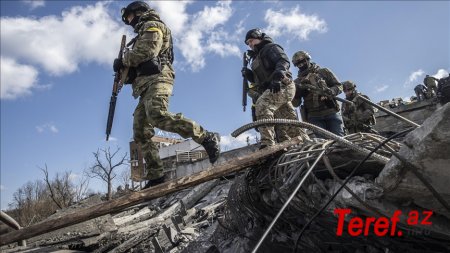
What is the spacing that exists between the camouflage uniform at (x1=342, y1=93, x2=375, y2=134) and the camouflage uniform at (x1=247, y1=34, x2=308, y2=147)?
2.78m

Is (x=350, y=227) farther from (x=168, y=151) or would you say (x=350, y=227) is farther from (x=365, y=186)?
(x=168, y=151)

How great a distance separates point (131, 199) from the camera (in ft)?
6.44

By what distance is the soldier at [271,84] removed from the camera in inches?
144

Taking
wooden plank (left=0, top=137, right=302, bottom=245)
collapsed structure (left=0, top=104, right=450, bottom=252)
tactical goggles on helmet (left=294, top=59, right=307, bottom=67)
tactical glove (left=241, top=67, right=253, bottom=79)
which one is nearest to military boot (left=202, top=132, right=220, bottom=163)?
collapsed structure (left=0, top=104, right=450, bottom=252)

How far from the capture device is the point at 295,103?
17.7ft

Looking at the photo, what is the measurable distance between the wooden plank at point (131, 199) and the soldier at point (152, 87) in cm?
86

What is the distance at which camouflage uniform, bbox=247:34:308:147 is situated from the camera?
371 centimetres

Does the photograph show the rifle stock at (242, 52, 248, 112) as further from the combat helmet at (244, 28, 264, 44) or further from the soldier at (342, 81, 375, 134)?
the soldier at (342, 81, 375, 134)

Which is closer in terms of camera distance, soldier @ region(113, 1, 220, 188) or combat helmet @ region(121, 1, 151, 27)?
soldier @ region(113, 1, 220, 188)

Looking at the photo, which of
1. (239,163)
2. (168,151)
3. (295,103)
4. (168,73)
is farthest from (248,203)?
(168,151)

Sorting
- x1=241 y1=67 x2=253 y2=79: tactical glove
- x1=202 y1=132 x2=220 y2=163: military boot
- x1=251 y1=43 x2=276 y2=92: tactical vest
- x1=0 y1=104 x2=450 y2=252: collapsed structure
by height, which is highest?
x1=241 y1=67 x2=253 y2=79: tactical glove

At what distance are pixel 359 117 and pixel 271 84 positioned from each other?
360cm

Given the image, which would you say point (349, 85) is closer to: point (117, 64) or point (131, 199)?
point (117, 64)

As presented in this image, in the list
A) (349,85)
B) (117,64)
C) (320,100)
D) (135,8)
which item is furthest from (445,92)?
(117,64)
